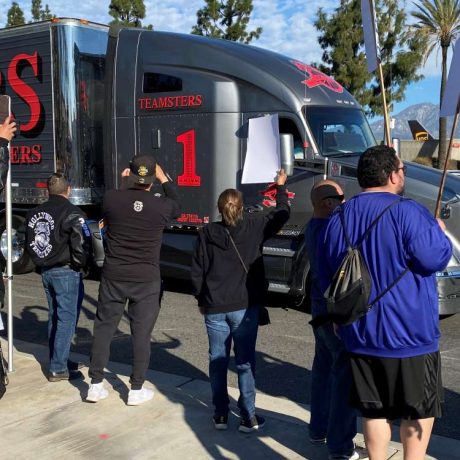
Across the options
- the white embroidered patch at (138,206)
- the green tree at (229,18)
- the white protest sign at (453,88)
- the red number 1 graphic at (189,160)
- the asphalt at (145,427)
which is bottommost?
the asphalt at (145,427)

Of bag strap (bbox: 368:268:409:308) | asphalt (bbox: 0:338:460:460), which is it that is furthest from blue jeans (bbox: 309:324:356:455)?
bag strap (bbox: 368:268:409:308)

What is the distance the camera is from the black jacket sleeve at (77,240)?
5.11 meters

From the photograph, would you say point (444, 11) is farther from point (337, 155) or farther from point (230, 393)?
point (230, 393)

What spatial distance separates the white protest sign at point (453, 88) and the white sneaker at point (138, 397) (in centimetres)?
272

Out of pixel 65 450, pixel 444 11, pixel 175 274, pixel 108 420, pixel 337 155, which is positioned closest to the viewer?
pixel 65 450

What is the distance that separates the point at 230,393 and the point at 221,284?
48.7 inches

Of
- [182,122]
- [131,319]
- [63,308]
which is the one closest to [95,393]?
[131,319]

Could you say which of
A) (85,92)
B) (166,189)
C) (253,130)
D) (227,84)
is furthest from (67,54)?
(166,189)

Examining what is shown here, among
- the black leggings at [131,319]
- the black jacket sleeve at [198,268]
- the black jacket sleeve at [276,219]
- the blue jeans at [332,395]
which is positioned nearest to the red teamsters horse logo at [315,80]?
the black jacket sleeve at [276,219]

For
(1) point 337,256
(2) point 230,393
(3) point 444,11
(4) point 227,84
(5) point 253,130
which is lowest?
(2) point 230,393

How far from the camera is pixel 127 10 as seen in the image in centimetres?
2452

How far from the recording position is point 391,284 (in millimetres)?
2918

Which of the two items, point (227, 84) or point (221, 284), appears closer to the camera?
point (221, 284)

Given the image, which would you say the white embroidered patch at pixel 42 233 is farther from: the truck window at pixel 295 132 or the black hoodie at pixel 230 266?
the truck window at pixel 295 132
